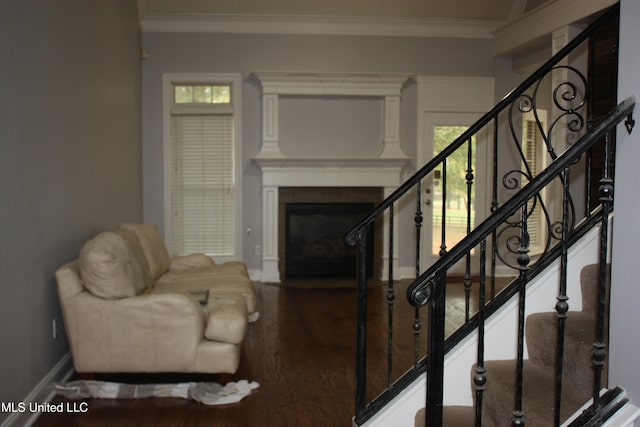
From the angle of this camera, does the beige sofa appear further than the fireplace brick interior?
No

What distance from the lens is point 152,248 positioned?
18.2ft

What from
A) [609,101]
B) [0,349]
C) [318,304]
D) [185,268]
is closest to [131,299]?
[0,349]

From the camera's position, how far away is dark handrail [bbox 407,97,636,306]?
1.84 metres

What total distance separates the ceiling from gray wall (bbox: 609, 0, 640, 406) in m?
5.69

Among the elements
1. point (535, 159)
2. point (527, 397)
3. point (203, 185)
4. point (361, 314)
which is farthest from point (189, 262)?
point (535, 159)

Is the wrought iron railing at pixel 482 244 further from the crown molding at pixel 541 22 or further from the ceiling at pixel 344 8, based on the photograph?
the ceiling at pixel 344 8

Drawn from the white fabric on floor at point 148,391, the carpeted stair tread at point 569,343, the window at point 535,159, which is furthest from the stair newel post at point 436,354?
the window at point 535,159

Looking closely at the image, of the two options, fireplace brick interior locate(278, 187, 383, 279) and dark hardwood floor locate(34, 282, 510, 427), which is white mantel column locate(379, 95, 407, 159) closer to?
fireplace brick interior locate(278, 187, 383, 279)

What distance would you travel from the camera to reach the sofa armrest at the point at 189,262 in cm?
620

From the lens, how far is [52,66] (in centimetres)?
407

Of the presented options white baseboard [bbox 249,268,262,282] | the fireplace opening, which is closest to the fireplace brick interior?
the fireplace opening

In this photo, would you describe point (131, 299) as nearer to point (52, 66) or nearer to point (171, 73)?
point (52, 66)

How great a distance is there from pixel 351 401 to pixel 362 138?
463 centimetres

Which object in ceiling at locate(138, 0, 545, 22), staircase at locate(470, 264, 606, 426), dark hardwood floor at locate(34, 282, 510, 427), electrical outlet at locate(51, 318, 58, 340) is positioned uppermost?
ceiling at locate(138, 0, 545, 22)
